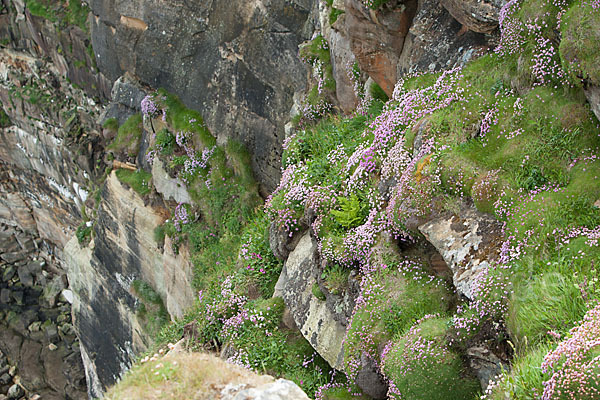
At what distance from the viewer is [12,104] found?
32438 millimetres

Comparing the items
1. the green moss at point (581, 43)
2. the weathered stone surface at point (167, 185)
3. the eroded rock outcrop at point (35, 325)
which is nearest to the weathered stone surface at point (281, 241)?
the green moss at point (581, 43)

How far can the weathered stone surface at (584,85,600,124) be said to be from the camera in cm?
696

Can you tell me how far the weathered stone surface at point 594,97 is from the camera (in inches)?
274

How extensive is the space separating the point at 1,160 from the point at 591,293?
3749 cm

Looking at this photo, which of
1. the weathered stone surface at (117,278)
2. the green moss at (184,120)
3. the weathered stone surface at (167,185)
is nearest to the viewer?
the green moss at (184,120)

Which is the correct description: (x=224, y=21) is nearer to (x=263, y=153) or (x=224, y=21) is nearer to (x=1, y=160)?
(x=263, y=153)

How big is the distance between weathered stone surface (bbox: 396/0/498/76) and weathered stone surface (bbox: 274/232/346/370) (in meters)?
4.15

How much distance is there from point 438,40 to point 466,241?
469cm

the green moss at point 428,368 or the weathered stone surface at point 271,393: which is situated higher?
the weathered stone surface at point 271,393

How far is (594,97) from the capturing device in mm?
7023

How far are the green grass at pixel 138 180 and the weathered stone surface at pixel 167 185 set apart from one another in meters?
0.40

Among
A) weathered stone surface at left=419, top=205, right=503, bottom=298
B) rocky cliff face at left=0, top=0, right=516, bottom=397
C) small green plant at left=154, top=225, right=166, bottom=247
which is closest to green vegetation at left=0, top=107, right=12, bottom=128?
rocky cliff face at left=0, top=0, right=516, bottom=397

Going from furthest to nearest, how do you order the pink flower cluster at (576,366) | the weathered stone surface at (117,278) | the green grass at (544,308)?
the weathered stone surface at (117,278) < the green grass at (544,308) < the pink flower cluster at (576,366)

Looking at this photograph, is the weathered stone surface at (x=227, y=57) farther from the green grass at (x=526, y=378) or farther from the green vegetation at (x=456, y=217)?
the green grass at (x=526, y=378)
